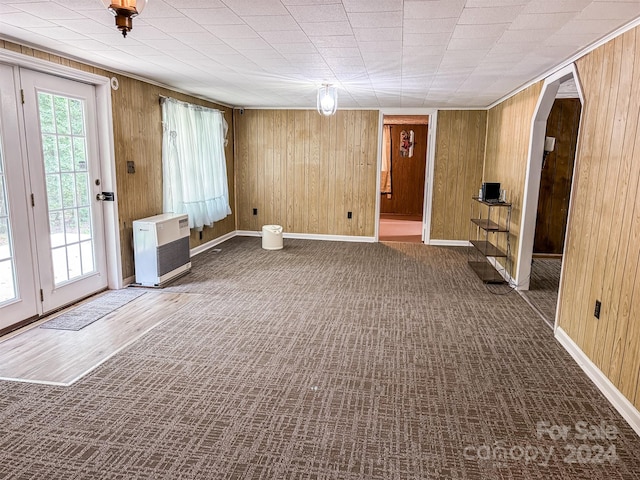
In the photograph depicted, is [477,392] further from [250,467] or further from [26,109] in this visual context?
[26,109]

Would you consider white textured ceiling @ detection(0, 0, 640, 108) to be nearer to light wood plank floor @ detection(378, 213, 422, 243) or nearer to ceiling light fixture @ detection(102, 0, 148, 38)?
ceiling light fixture @ detection(102, 0, 148, 38)

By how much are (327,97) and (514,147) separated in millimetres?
2301

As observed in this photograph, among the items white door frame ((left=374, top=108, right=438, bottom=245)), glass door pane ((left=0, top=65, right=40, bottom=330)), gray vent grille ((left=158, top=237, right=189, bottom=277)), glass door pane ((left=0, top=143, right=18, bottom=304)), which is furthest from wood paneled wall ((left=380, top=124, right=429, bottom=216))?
glass door pane ((left=0, top=143, right=18, bottom=304))

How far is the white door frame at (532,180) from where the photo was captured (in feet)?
13.6

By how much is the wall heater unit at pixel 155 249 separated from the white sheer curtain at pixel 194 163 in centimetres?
68

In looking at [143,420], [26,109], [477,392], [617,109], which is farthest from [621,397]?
[26,109]

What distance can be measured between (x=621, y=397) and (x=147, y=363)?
2903 mm

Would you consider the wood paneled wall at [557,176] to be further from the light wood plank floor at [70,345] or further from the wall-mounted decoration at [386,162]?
the light wood plank floor at [70,345]

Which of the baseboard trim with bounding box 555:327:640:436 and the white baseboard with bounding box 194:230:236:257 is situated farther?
the white baseboard with bounding box 194:230:236:257

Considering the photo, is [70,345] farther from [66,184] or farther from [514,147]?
[514,147]

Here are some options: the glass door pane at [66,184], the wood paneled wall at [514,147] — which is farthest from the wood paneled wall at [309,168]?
the glass door pane at [66,184]

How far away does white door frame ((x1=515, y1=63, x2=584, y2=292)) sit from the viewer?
13.6 ft

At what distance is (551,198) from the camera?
6.27 meters

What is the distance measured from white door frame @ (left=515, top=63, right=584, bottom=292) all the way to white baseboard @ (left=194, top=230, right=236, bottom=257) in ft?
13.8
